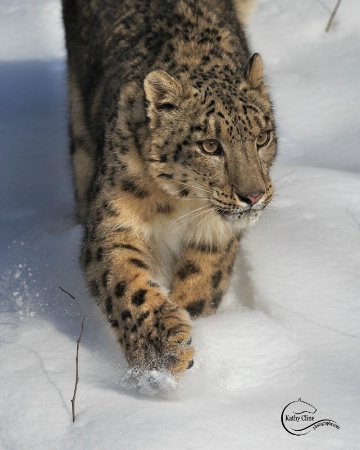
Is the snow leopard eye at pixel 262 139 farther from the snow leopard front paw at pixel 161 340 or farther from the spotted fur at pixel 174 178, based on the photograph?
the snow leopard front paw at pixel 161 340

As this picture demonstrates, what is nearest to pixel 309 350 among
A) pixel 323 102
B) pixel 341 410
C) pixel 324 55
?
pixel 341 410

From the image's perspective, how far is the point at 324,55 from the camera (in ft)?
31.5

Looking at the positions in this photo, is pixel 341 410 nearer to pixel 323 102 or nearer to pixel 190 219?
pixel 190 219

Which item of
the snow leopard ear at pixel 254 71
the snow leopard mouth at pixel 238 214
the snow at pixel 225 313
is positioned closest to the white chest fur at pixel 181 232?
the snow leopard mouth at pixel 238 214

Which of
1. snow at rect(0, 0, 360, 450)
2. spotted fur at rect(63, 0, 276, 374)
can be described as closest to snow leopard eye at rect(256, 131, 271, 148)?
spotted fur at rect(63, 0, 276, 374)

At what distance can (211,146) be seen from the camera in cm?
507

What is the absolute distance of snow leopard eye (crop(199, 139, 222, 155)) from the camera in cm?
506

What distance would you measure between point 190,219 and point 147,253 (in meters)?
0.31

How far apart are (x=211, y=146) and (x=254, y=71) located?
659 millimetres

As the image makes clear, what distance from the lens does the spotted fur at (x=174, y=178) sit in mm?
5035

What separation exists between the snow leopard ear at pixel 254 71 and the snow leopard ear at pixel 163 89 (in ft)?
1.44

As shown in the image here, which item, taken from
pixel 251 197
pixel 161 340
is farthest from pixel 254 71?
pixel 161 340

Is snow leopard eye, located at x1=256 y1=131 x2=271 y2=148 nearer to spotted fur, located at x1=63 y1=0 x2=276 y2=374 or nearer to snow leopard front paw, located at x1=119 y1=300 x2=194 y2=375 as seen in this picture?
spotted fur, located at x1=63 y1=0 x2=276 y2=374

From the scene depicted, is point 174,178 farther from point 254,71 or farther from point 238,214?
point 254,71
